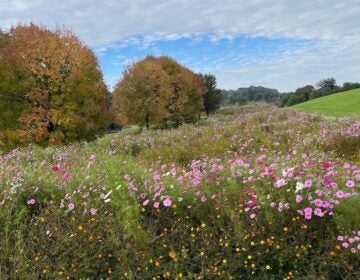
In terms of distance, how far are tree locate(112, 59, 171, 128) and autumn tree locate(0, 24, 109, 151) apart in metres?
14.7

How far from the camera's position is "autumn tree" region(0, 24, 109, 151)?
67.7ft

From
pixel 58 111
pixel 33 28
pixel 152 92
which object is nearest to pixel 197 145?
pixel 58 111

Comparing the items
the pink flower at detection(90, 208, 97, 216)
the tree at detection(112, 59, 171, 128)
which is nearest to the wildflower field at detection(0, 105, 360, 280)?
the pink flower at detection(90, 208, 97, 216)

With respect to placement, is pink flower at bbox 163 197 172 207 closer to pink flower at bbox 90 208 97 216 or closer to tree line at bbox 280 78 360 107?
pink flower at bbox 90 208 97 216

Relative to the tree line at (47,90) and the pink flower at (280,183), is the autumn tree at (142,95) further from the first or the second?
the pink flower at (280,183)

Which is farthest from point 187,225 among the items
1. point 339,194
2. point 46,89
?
point 46,89

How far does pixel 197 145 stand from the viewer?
14.8 meters

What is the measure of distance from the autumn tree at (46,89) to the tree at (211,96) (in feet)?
148

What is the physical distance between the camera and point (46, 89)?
70.7 ft

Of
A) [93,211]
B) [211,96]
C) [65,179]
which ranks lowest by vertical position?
[93,211]

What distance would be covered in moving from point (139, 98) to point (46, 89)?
16198 millimetres

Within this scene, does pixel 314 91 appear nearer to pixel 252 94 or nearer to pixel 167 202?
pixel 252 94

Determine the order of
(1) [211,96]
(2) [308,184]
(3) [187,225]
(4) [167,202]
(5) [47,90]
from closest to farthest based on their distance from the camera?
1. (2) [308,184]
2. (3) [187,225]
3. (4) [167,202]
4. (5) [47,90]
5. (1) [211,96]

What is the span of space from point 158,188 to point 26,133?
55.3 ft
